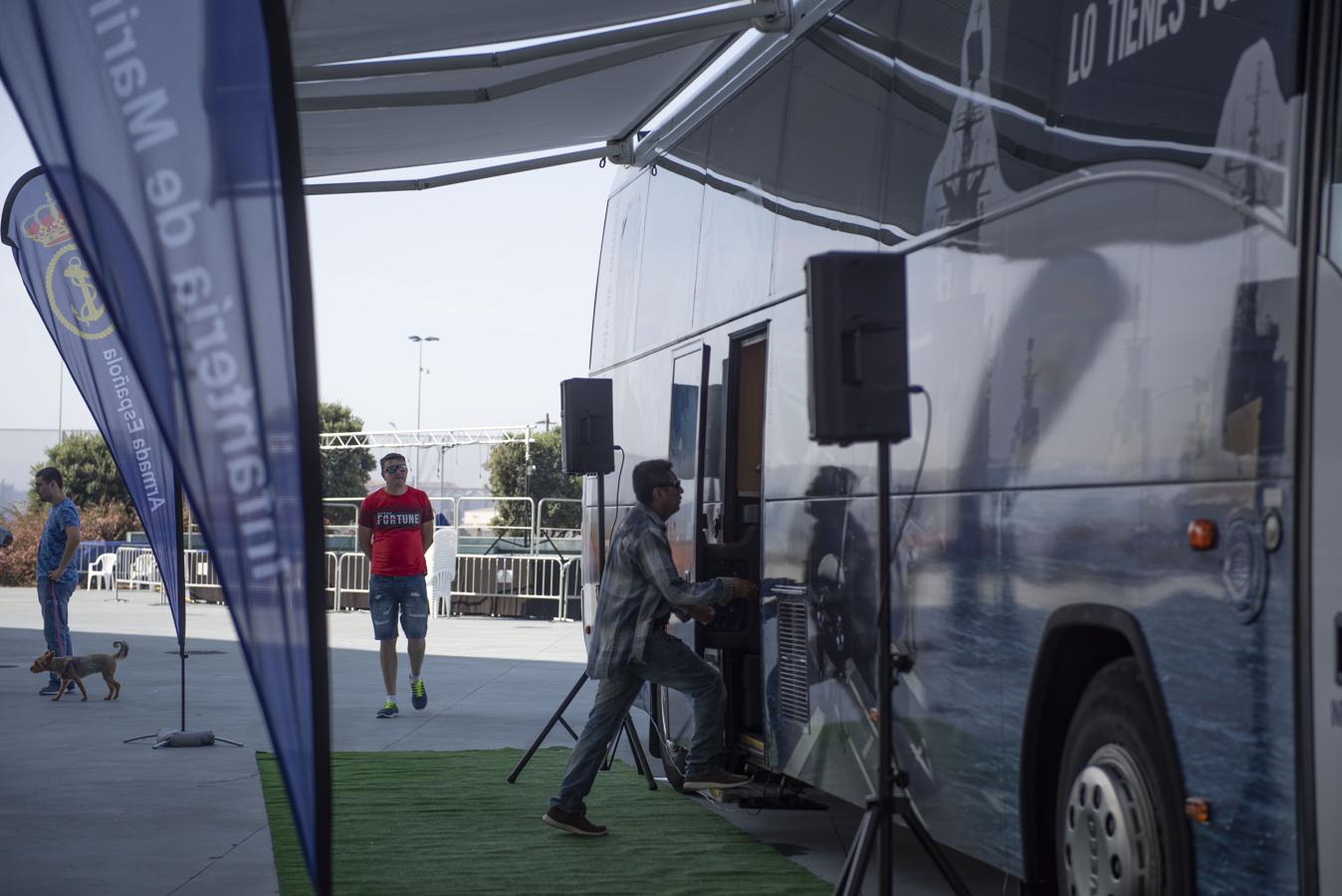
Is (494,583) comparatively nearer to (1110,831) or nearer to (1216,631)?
(1110,831)

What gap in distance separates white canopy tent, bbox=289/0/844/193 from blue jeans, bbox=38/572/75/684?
4067 mm

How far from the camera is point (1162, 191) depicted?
4.25 m

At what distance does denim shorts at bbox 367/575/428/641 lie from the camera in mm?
12422

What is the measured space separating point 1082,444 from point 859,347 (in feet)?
3.70

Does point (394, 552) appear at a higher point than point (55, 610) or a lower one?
higher

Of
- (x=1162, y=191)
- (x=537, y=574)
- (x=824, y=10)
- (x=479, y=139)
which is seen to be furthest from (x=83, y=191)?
(x=537, y=574)

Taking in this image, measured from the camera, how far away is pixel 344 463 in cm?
6769

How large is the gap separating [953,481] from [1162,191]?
147 centimetres

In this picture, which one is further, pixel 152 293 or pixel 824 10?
pixel 824 10

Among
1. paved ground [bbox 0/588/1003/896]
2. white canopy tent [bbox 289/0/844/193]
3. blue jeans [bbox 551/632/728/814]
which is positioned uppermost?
white canopy tent [bbox 289/0/844/193]

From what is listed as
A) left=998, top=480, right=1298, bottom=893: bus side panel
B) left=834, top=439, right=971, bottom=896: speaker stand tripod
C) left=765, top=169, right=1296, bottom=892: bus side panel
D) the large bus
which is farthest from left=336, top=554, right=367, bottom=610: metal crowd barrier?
left=998, top=480, right=1298, bottom=893: bus side panel

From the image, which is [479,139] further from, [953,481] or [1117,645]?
[1117,645]

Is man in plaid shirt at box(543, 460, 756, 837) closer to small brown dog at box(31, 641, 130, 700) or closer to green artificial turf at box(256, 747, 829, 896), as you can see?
green artificial turf at box(256, 747, 829, 896)

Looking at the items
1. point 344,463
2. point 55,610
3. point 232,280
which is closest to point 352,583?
point 55,610
